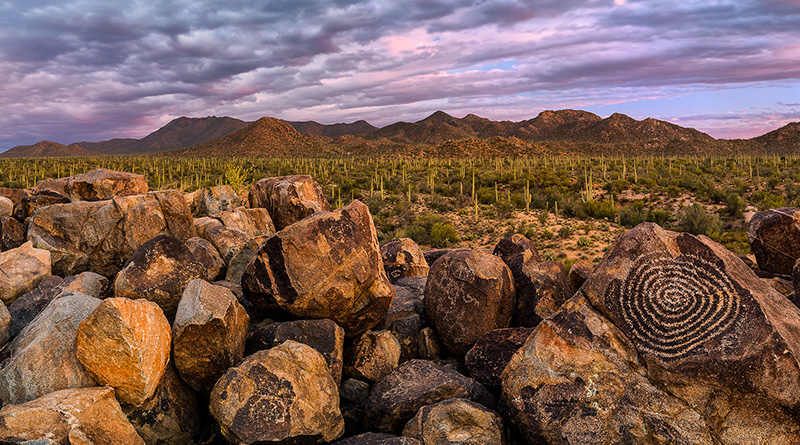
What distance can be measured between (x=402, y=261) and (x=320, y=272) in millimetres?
3620

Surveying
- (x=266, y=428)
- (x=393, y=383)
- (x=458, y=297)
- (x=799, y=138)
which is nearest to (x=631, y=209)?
(x=458, y=297)

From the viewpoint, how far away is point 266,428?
4371mm

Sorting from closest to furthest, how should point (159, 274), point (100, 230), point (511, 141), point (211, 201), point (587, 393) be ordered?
point (587, 393) → point (159, 274) → point (100, 230) → point (211, 201) → point (511, 141)

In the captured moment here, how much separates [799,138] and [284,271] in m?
103

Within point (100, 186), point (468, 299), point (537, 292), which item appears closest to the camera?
point (468, 299)

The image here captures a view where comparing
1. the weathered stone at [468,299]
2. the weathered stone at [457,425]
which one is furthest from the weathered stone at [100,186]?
the weathered stone at [457,425]

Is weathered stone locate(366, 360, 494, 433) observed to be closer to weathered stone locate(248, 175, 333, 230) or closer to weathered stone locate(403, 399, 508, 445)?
weathered stone locate(403, 399, 508, 445)

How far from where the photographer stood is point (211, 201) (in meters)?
10.4

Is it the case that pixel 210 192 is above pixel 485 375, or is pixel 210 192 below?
above

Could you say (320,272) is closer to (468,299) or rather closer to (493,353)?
(468,299)

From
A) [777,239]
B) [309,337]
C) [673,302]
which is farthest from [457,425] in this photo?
[777,239]

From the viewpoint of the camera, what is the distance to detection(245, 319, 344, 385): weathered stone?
544 centimetres

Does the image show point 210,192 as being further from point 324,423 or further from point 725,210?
point 725,210

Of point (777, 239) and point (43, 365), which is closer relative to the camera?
point (43, 365)
